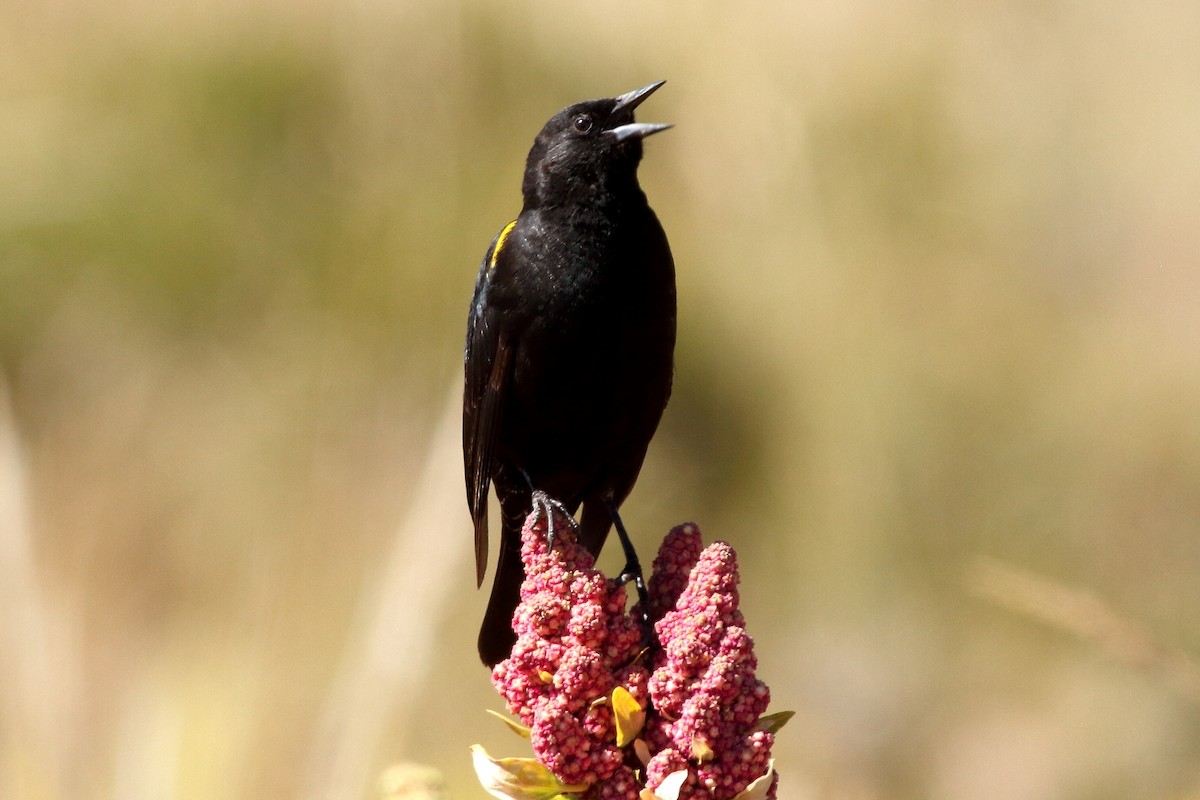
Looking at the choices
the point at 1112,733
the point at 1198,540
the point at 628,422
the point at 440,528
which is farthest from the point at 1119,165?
the point at 440,528

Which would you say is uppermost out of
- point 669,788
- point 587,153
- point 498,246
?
point 587,153

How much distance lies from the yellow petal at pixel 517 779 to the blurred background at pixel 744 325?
2176 millimetres

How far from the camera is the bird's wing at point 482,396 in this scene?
11.1 feet

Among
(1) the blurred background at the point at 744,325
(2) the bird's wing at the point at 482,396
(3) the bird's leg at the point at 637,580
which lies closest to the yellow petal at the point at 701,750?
(3) the bird's leg at the point at 637,580

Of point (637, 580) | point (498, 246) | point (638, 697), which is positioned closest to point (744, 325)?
point (498, 246)

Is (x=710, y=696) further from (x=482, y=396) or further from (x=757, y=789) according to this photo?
(x=482, y=396)

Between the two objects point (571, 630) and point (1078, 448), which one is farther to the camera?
point (1078, 448)

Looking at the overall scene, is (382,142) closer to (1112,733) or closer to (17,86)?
(17,86)

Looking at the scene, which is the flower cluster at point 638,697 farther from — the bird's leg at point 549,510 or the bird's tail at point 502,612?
the bird's tail at point 502,612

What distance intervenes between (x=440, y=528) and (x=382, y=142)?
8.93 ft

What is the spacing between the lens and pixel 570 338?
10.5ft

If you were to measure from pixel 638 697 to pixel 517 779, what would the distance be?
0.23m

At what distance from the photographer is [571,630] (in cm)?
217

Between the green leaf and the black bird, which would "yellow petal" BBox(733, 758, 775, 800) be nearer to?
the green leaf
